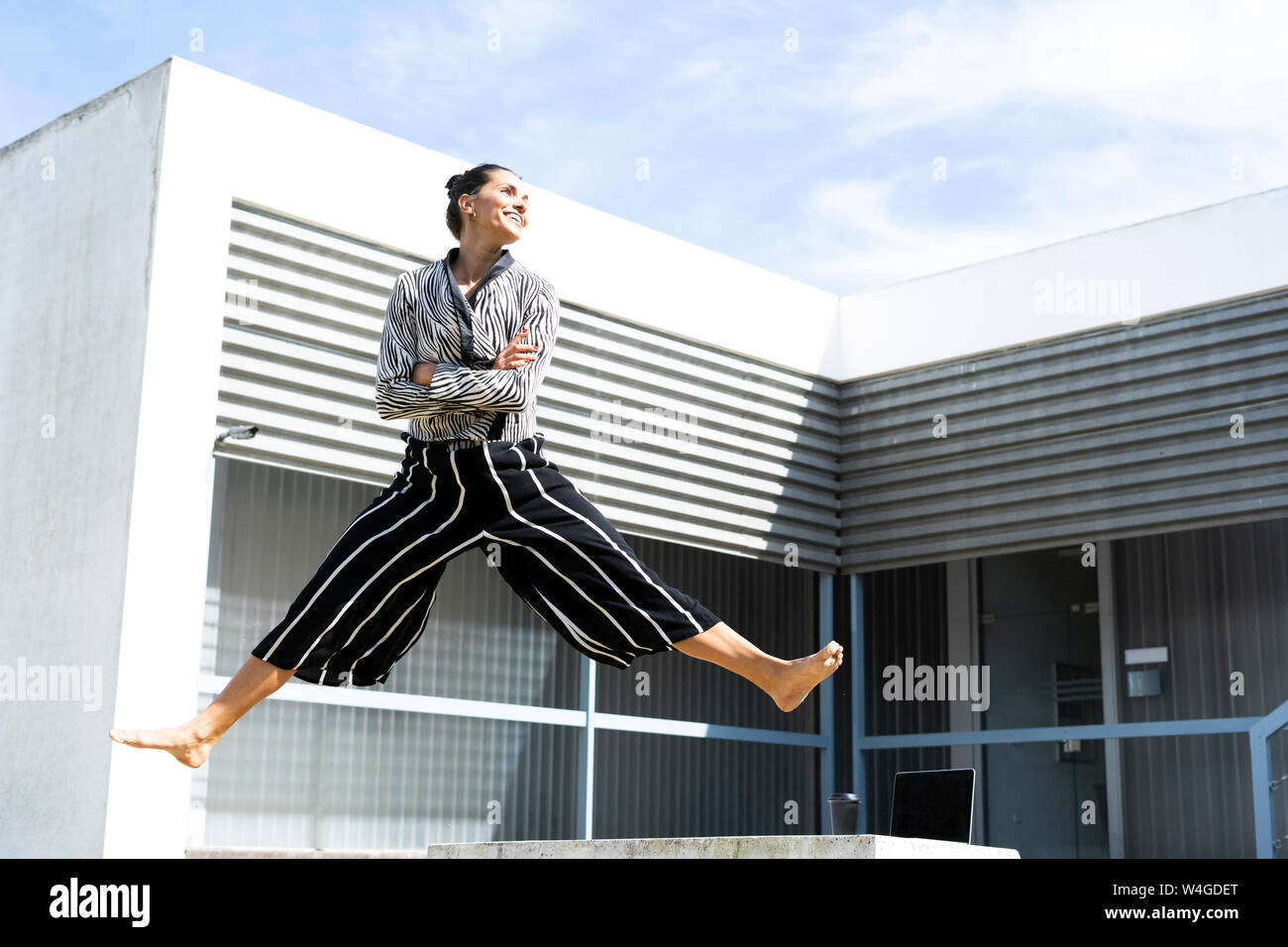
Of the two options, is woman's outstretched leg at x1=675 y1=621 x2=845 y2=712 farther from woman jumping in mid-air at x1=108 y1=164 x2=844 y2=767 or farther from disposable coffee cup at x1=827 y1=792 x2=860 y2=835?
disposable coffee cup at x1=827 y1=792 x2=860 y2=835

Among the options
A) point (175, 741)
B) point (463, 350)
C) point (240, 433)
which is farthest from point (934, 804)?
point (175, 741)

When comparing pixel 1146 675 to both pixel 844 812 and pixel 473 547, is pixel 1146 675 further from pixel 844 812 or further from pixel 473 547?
pixel 473 547

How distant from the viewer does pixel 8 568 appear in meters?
9.90

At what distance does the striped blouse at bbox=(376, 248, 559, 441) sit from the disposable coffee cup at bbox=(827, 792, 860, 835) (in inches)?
160

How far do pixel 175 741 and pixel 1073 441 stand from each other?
9462mm

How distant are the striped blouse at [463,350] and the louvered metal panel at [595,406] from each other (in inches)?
236

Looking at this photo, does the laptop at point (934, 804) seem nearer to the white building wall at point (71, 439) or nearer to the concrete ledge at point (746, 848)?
the concrete ledge at point (746, 848)

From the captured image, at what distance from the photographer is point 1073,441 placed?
39.5 ft

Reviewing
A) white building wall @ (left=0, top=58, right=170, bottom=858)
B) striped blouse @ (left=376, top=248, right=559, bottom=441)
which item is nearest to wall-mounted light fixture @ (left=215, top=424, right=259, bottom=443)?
white building wall @ (left=0, top=58, right=170, bottom=858)

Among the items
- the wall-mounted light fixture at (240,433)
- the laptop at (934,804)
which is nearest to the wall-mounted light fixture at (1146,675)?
the laptop at (934,804)

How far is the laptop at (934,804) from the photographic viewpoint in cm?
779
